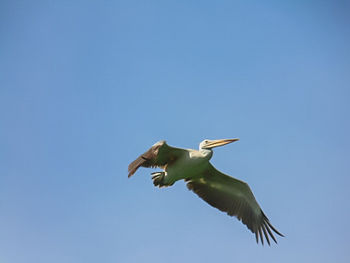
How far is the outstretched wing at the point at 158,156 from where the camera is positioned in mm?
10316

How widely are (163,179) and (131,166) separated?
1902 millimetres

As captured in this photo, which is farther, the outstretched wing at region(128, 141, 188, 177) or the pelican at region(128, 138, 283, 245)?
the pelican at region(128, 138, 283, 245)

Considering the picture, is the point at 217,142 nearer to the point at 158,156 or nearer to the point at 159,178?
the point at 158,156

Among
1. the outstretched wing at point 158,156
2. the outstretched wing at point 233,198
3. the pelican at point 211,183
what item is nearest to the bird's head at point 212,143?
the pelican at point 211,183

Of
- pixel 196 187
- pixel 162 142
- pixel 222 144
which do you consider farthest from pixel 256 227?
pixel 162 142

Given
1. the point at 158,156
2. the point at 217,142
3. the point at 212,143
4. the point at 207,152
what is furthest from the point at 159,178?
the point at 217,142

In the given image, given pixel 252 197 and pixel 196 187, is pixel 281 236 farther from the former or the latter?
pixel 196 187

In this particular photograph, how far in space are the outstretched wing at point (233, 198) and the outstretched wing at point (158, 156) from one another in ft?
5.20

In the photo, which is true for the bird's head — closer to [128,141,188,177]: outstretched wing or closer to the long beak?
the long beak

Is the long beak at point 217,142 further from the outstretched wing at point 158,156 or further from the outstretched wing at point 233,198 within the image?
the outstretched wing at point 233,198

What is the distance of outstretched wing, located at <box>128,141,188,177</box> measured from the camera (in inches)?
406

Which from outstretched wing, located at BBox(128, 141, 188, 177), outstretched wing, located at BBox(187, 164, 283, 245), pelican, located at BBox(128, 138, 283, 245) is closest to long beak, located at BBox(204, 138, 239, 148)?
pelican, located at BBox(128, 138, 283, 245)

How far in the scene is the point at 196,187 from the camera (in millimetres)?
13266

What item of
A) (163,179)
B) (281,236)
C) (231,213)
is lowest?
(281,236)
